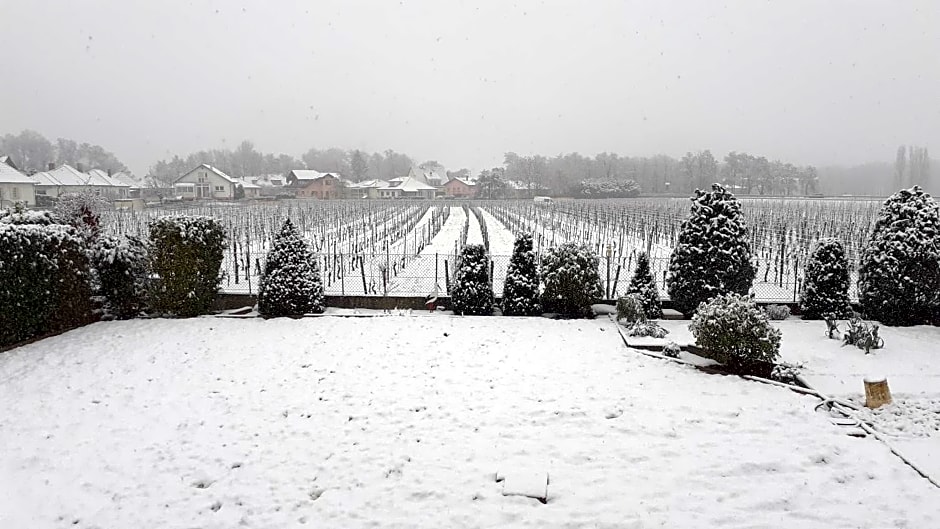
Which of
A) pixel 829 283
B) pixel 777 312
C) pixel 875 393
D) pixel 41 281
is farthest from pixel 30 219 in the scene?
pixel 829 283

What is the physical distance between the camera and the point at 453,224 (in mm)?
37562

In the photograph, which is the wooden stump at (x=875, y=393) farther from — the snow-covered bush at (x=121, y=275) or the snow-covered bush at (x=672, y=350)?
the snow-covered bush at (x=121, y=275)

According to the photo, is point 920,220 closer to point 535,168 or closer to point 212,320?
point 212,320

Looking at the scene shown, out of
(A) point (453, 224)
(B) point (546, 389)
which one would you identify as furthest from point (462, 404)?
(A) point (453, 224)

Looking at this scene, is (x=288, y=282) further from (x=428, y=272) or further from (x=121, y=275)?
(x=428, y=272)

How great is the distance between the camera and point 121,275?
1041 centimetres

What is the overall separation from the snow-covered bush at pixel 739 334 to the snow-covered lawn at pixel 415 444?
0.52m

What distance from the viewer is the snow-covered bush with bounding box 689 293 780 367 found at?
23.9 ft

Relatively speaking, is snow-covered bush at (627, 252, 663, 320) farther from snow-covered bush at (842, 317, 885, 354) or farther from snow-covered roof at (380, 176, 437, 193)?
snow-covered roof at (380, 176, 437, 193)

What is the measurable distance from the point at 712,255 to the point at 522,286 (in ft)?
12.0

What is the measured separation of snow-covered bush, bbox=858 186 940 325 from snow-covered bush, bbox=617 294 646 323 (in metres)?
4.35

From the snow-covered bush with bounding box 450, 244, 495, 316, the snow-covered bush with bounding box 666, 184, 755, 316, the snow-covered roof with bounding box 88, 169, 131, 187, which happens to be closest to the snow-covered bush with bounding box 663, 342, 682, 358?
the snow-covered bush with bounding box 666, 184, 755, 316

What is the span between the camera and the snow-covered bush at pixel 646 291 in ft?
34.8

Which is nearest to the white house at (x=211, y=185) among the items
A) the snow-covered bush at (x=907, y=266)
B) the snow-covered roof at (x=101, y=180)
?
the snow-covered roof at (x=101, y=180)
